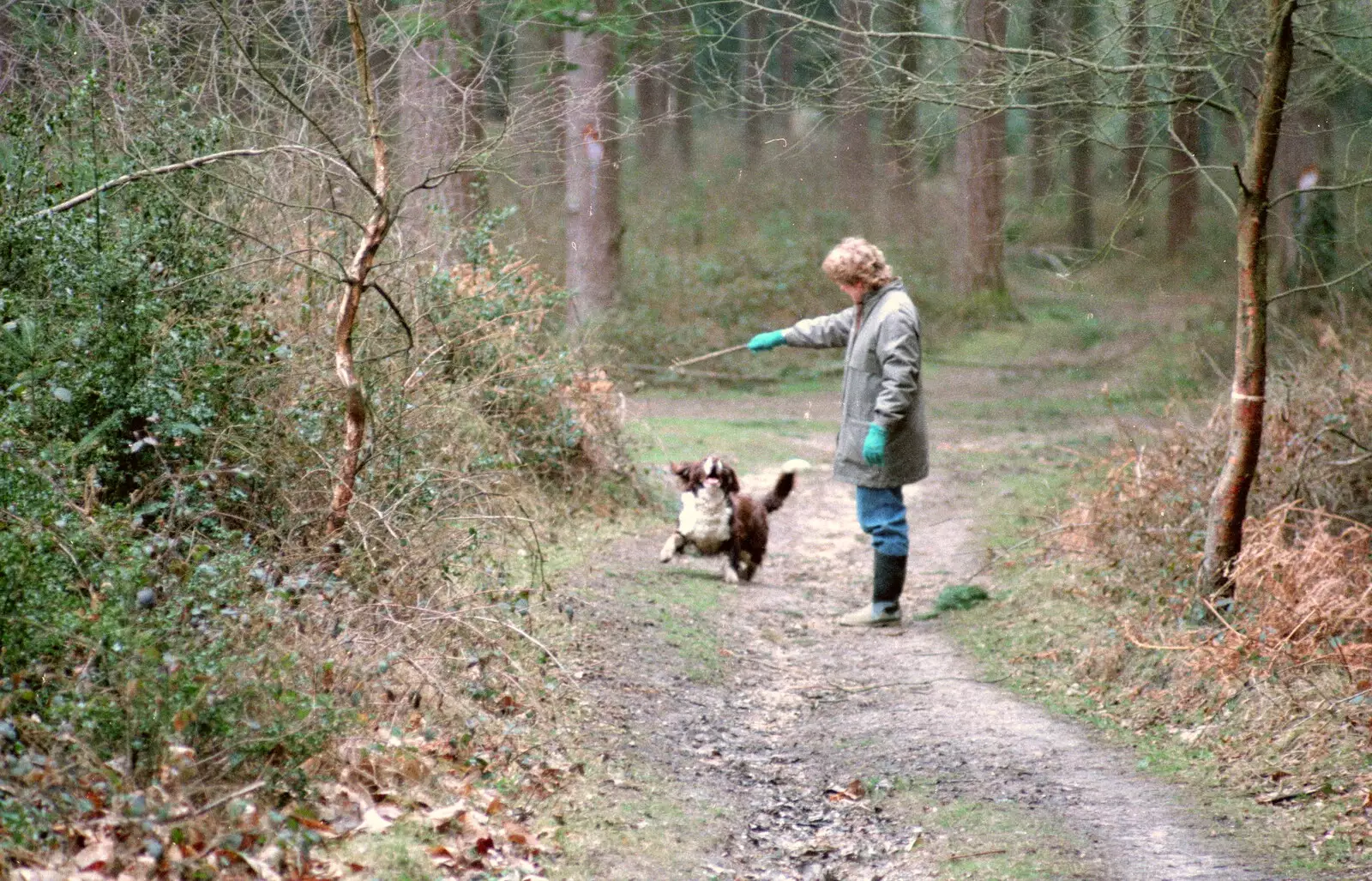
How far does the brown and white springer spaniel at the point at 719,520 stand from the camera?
8969 mm

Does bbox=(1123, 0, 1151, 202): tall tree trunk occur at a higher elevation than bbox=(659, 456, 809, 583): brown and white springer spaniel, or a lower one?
higher

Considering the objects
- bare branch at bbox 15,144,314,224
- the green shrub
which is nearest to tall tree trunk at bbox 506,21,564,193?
bare branch at bbox 15,144,314,224

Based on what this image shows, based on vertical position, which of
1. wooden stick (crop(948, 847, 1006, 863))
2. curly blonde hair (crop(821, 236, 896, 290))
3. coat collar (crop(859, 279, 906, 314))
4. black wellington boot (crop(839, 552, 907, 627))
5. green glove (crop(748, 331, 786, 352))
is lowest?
wooden stick (crop(948, 847, 1006, 863))

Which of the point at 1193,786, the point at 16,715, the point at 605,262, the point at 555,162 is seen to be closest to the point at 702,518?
the point at 555,162

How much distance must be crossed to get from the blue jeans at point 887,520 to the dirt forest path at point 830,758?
1.84ft

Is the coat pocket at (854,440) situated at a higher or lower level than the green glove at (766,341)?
lower

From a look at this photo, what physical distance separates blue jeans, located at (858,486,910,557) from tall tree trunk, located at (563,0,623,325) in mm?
2709

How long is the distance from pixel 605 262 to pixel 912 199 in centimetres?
1206

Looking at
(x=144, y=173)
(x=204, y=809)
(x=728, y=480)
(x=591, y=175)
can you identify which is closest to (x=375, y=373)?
(x=144, y=173)

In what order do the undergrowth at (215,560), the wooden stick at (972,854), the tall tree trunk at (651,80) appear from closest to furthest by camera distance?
the undergrowth at (215,560), the wooden stick at (972,854), the tall tree trunk at (651,80)

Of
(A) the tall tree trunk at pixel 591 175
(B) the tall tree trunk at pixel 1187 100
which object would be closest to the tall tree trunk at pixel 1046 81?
(B) the tall tree trunk at pixel 1187 100

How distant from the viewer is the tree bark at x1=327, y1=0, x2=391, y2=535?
18.6 ft

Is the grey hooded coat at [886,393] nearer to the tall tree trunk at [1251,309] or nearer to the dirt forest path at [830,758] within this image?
the dirt forest path at [830,758]

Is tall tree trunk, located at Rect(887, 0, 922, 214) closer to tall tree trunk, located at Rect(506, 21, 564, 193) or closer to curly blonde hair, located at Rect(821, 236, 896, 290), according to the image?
curly blonde hair, located at Rect(821, 236, 896, 290)
